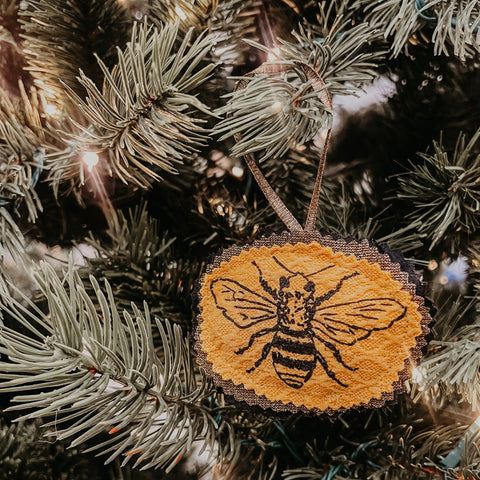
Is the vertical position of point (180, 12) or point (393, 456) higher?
point (180, 12)

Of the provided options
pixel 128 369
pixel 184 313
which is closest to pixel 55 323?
pixel 128 369

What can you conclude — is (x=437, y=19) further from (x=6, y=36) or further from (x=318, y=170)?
(x=6, y=36)

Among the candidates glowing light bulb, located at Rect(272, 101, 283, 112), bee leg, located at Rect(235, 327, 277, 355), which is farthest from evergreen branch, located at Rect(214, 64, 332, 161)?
bee leg, located at Rect(235, 327, 277, 355)

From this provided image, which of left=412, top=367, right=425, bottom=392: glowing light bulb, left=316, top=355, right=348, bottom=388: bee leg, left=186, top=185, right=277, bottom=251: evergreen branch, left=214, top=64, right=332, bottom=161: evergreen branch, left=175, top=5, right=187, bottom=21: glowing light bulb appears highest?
left=175, top=5, right=187, bottom=21: glowing light bulb

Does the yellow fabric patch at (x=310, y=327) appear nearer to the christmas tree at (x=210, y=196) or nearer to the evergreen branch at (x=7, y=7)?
the christmas tree at (x=210, y=196)

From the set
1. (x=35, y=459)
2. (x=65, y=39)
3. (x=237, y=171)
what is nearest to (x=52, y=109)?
(x=65, y=39)

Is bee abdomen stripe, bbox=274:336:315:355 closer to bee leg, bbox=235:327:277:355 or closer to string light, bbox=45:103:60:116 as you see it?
bee leg, bbox=235:327:277:355

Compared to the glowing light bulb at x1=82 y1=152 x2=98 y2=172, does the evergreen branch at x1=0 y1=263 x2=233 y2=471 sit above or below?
below

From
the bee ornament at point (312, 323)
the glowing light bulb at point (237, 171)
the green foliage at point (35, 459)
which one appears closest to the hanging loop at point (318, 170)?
the bee ornament at point (312, 323)
